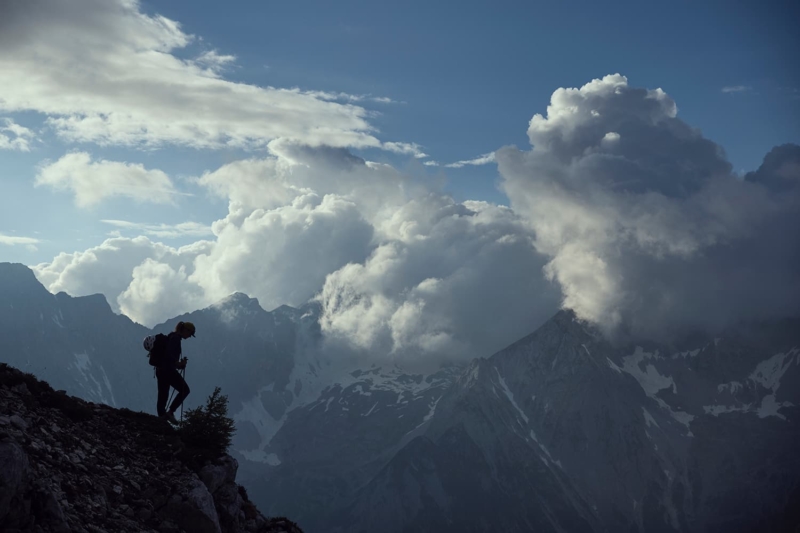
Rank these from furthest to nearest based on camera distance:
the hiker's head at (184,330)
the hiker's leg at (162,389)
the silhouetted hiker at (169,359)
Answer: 1. the hiker's leg at (162,389)
2. the silhouetted hiker at (169,359)
3. the hiker's head at (184,330)

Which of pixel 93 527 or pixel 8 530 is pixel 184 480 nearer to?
pixel 93 527

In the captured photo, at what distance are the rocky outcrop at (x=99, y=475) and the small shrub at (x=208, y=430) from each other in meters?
0.48

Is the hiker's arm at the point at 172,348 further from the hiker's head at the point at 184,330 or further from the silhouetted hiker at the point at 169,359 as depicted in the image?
the hiker's head at the point at 184,330

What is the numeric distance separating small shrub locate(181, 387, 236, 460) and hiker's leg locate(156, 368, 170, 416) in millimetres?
1225

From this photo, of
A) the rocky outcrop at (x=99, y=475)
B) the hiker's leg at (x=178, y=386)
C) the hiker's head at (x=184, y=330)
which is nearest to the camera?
the rocky outcrop at (x=99, y=475)

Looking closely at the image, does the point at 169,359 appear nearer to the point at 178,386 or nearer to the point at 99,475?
the point at 178,386

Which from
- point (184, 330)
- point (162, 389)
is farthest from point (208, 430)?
point (184, 330)

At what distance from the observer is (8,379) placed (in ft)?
105

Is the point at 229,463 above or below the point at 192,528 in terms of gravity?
above

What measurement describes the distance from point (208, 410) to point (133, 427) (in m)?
3.26

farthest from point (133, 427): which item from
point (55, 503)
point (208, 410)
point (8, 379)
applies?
point (55, 503)

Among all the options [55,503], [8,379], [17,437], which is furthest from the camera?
[8,379]

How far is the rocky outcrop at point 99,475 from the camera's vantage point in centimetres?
2358

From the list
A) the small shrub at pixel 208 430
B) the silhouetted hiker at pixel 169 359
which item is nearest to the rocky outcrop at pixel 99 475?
the small shrub at pixel 208 430
